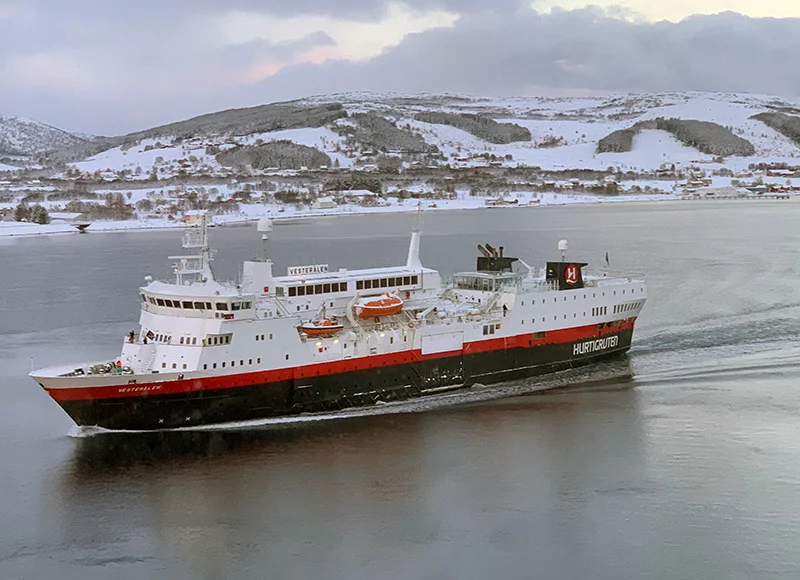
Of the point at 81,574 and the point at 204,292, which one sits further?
the point at 204,292

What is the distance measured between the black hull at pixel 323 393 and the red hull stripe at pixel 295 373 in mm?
122

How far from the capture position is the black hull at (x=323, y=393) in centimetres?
2095

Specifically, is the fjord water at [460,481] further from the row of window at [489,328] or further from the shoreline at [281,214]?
the shoreline at [281,214]

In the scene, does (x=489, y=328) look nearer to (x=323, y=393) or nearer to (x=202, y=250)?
(x=323, y=393)

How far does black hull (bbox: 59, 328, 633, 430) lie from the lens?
2095cm

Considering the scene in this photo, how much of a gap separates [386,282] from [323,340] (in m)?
3.65

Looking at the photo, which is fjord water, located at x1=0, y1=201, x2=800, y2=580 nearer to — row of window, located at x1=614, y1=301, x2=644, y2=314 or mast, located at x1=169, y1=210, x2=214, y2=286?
row of window, located at x1=614, y1=301, x2=644, y2=314

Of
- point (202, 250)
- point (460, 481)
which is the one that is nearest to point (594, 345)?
point (460, 481)

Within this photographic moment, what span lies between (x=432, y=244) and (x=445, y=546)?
5155 cm

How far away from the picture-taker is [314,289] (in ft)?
79.3

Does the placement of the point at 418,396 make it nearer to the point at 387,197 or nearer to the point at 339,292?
the point at 339,292

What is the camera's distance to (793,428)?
21.5 meters

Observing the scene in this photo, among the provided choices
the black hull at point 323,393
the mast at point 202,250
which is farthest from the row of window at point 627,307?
the mast at point 202,250

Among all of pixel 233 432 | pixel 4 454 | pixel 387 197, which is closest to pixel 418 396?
pixel 233 432
